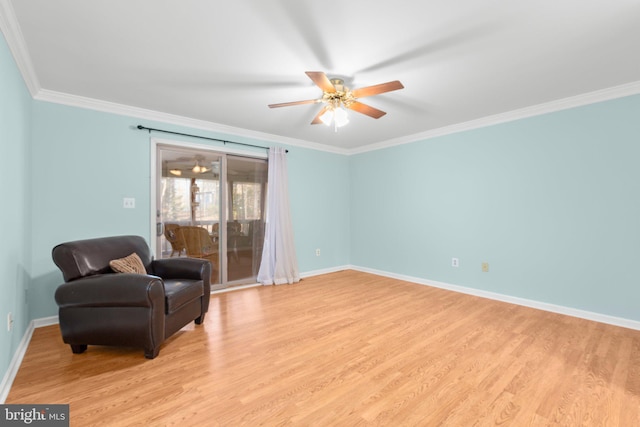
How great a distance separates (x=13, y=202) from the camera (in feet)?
6.87

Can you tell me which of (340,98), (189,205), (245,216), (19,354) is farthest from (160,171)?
(340,98)

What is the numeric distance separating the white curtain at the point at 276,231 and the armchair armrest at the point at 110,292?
230 centimetres

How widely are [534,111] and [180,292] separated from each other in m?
4.27

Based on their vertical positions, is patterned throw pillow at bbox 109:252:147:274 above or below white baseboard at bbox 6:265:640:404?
above

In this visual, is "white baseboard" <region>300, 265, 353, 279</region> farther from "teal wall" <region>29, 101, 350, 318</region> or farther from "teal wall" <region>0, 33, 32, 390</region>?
"teal wall" <region>0, 33, 32, 390</region>

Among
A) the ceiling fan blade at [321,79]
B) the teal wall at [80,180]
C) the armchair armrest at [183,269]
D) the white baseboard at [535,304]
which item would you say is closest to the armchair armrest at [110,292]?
the armchair armrest at [183,269]

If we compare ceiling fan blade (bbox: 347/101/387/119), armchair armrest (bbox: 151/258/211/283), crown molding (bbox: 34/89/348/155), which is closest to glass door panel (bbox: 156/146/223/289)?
crown molding (bbox: 34/89/348/155)

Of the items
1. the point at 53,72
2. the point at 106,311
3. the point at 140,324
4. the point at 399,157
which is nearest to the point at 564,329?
the point at 399,157

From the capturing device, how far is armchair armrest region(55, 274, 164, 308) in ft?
7.14

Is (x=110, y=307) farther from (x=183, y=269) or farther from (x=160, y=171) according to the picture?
(x=160, y=171)

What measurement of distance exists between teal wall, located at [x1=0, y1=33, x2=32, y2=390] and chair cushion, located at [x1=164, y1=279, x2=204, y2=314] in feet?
3.09

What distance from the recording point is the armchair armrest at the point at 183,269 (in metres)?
2.92

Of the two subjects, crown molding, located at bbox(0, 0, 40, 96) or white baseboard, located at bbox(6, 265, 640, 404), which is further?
white baseboard, located at bbox(6, 265, 640, 404)

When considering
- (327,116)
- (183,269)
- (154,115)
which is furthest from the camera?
(154,115)
